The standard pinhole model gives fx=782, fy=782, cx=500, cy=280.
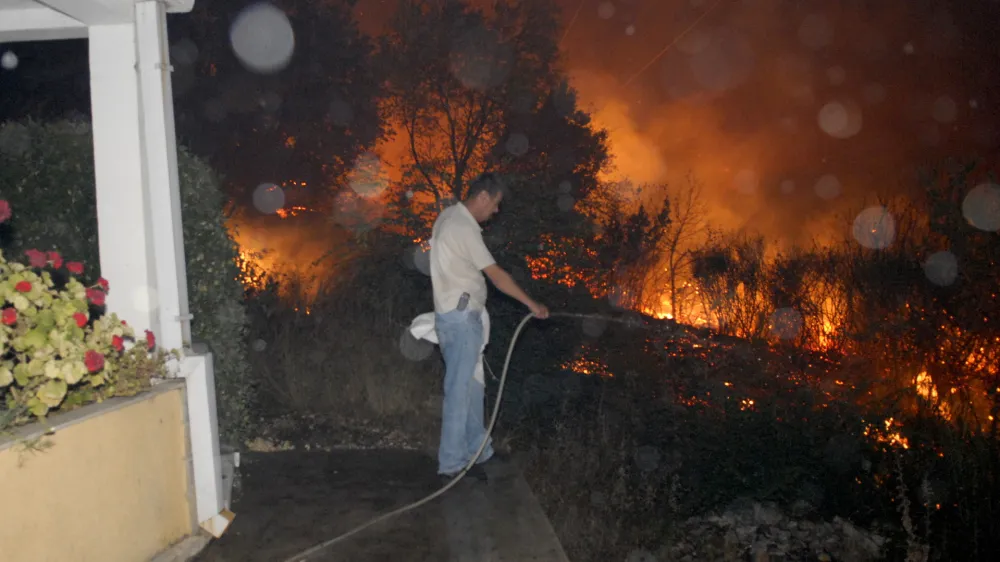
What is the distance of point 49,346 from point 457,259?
7.97ft

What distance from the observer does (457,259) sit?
16.0 feet

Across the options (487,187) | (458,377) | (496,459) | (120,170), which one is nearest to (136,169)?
(120,170)

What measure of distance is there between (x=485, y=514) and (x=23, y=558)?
7.91ft

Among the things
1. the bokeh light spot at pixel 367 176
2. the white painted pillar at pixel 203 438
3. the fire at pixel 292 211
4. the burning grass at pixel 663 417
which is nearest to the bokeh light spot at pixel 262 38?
the bokeh light spot at pixel 367 176

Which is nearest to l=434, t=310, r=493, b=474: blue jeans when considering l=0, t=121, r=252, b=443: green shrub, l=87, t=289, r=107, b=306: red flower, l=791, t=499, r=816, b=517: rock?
l=0, t=121, r=252, b=443: green shrub

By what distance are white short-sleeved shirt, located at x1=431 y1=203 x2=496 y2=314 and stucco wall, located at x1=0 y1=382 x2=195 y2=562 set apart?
5.68 feet

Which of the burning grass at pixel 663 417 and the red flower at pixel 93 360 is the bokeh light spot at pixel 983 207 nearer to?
the burning grass at pixel 663 417

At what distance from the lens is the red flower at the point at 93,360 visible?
302cm

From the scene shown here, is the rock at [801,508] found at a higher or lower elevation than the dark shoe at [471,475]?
lower

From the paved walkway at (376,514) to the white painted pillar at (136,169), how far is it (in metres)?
1.12

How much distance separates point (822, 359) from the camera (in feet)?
25.3

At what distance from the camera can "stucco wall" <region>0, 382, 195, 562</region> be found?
2.62m

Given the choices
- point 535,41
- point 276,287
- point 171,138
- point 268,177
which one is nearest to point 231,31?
point 268,177

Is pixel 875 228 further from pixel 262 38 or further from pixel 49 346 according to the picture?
pixel 262 38
